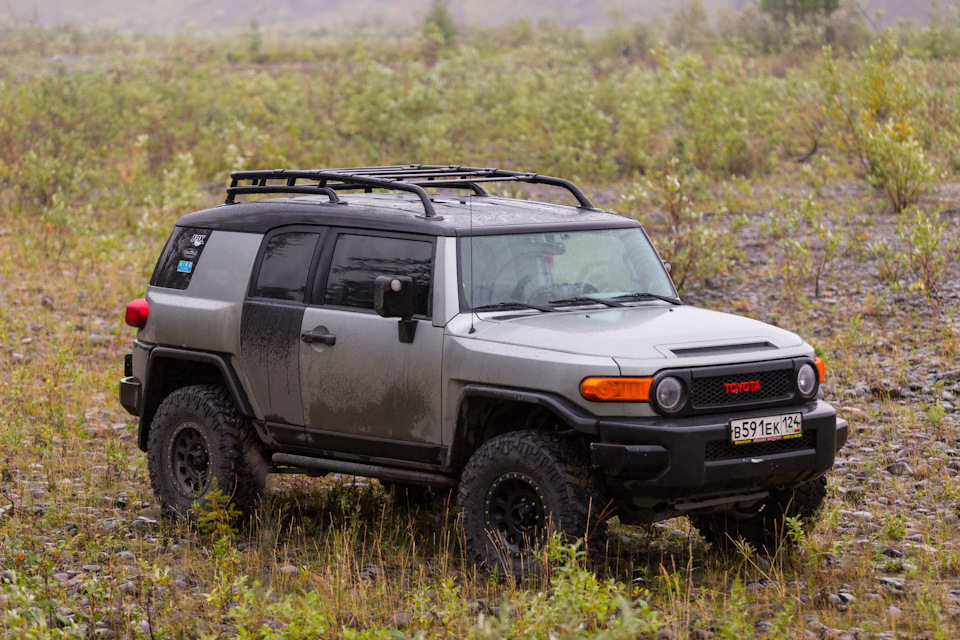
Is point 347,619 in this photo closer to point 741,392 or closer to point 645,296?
point 741,392

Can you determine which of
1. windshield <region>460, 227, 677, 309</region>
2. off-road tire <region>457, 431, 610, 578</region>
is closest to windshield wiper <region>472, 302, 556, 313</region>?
windshield <region>460, 227, 677, 309</region>

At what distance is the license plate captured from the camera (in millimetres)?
5676

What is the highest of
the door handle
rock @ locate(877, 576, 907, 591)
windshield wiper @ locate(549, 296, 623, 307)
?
windshield wiper @ locate(549, 296, 623, 307)

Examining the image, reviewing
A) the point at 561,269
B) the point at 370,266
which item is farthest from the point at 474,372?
the point at 370,266

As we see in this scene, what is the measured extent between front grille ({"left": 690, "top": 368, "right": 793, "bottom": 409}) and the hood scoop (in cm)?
13

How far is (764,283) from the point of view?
13.4 meters

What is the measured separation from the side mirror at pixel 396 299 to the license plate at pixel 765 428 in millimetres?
1679

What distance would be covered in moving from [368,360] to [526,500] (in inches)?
45.3

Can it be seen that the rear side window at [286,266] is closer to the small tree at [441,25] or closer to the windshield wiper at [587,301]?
the windshield wiper at [587,301]

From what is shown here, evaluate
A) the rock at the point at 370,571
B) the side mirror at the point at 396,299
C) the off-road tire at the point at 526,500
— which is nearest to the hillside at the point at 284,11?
the side mirror at the point at 396,299

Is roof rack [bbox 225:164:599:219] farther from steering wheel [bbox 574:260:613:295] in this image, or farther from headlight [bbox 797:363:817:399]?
headlight [bbox 797:363:817:399]

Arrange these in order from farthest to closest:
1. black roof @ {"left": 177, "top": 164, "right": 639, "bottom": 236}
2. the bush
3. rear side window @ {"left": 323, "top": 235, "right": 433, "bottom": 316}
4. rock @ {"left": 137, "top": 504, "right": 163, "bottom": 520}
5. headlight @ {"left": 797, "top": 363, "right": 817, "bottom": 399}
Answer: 1. the bush
2. rock @ {"left": 137, "top": 504, "right": 163, "bottom": 520}
3. black roof @ {"left": 177, "top": 164, "right": 639, "bottom": 236}
4. rear side window @ {"left": 323, "top": 235, "right": 433, "bottom": 316}
5. headlight @ {"left": 797, "top": 363, "right": 817, "bottom": 399}

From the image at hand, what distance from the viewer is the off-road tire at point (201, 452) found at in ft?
23.2

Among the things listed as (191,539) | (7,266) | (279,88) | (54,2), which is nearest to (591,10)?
(54,2)
